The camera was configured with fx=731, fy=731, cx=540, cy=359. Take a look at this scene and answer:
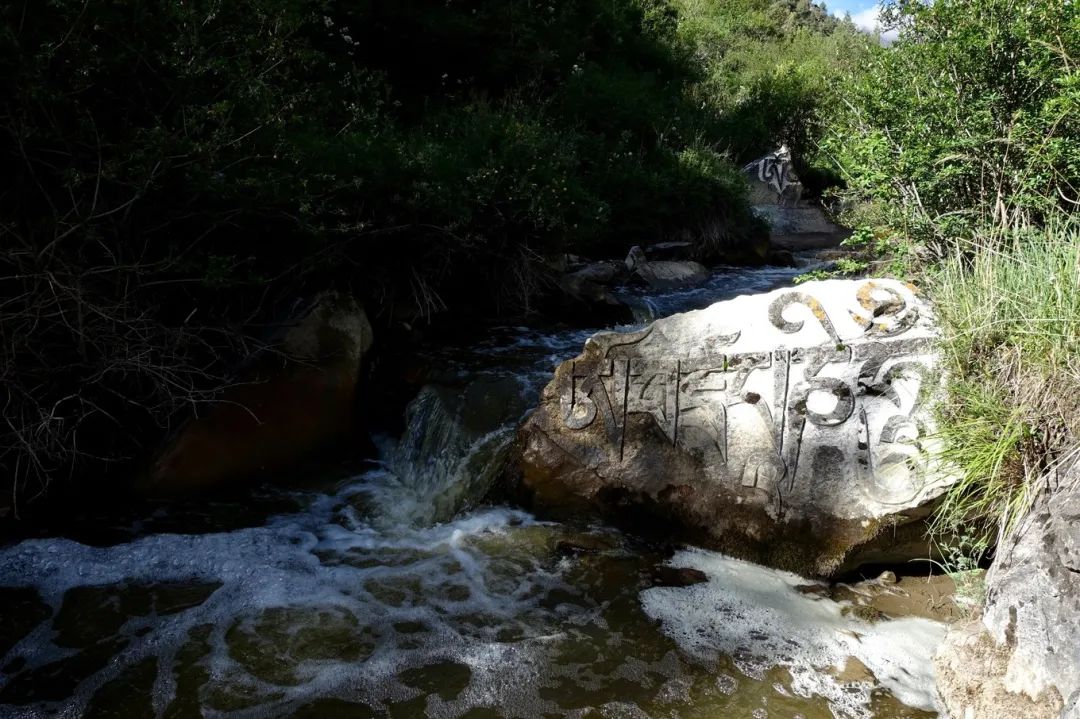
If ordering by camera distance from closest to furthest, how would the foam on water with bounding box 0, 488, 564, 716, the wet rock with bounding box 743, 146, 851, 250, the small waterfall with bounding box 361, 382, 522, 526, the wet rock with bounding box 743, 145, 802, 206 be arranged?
the foam on water with bounding box 0, 488, 564, 716
the small waterfall with bounding box 361, 382, 522, 526
the wet rock with bounding box 743, 146, 851, 250
the wet rock with bounding box 743, 145, 802, 206

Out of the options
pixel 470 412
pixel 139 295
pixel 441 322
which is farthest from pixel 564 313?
pixel 139 295

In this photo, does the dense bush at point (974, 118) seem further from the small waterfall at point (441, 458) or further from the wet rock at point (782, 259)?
the wet rock at point (782, 259)

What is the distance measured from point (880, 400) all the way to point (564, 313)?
365cm

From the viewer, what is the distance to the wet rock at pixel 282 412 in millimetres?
4199

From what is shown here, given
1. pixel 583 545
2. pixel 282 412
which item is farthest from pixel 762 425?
pixel 282 412

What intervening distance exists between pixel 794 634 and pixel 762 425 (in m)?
A: 0.94

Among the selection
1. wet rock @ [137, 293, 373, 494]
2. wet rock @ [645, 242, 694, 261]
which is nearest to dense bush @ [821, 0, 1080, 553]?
wet rock @ [137, 293, 373, 494]

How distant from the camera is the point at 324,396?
4680 mm

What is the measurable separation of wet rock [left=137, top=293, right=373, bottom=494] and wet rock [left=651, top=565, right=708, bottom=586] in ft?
7.79

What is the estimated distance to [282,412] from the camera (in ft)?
14.8

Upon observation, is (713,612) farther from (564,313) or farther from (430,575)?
(564,313)

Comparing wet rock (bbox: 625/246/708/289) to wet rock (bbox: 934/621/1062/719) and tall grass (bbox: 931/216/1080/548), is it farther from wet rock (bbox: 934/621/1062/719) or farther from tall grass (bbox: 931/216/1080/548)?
wet rock (bbox: 934/621/1062/719)

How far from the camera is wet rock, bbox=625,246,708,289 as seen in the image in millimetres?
8422

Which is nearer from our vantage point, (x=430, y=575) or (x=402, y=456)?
(x=430, y=575)
